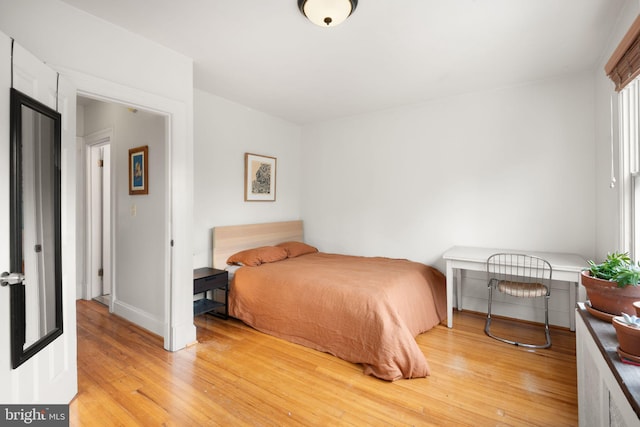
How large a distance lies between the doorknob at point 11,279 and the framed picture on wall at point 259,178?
264cm

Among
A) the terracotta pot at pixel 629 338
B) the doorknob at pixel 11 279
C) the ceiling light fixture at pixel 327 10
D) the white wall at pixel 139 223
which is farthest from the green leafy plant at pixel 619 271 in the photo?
the white wall at pixel 139 223

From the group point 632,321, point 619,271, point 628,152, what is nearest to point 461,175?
point 628,152

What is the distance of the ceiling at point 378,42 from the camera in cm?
197

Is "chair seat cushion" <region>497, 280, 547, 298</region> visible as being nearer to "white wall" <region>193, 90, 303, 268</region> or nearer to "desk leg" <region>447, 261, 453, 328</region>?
"desk leg" <region>447, 261, 453, 328</region>

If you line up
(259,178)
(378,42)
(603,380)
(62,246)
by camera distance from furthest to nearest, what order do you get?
(259,178) < (378,42) < (62,246) < (603,380)

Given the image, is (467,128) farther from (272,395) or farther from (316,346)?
(272,395)

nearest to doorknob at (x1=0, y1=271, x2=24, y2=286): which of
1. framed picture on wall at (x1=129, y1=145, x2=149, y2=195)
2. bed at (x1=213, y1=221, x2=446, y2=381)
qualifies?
framed picture on wall at (x1=129, y1=145, x2=149, y2=195)

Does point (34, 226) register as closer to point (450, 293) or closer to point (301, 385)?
point (301, 385)

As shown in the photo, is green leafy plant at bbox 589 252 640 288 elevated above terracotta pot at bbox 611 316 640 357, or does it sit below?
above

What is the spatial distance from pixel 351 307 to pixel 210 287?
148cm

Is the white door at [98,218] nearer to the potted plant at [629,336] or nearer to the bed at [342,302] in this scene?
the bed at [342,302]

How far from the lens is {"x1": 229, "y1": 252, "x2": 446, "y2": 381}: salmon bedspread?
7.45 ft

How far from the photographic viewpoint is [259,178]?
4172 millimetres

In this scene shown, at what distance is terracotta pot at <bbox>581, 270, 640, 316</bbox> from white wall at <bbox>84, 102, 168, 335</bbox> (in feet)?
9.40
